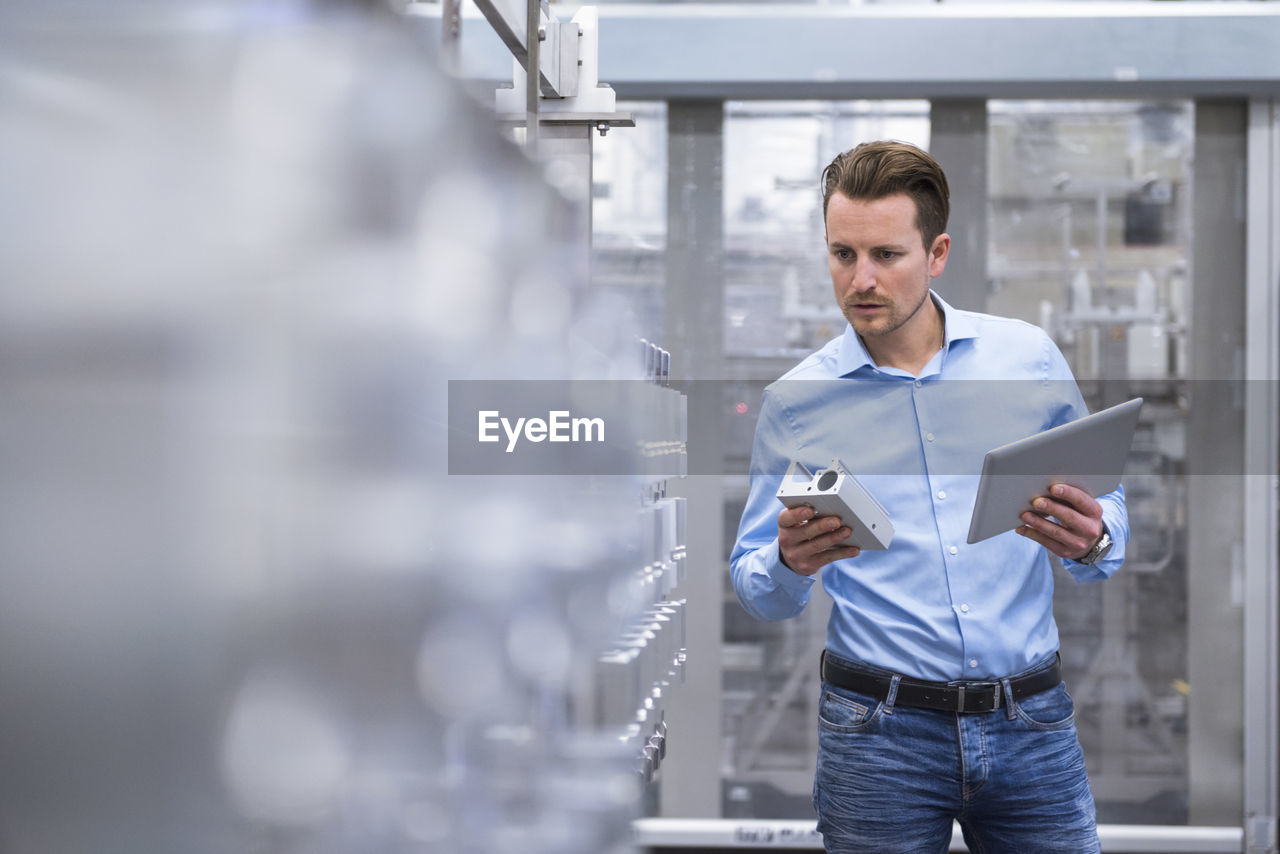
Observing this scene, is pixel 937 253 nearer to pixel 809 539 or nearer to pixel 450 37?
pixel 809 539

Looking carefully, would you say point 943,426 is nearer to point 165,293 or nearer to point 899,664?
point 899,664

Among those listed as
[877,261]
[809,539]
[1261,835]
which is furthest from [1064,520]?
[1261,835]

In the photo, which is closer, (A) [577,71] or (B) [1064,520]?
(B) [1064,520]

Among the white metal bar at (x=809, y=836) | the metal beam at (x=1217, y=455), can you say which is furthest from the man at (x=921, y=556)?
the metal beam at (x=1217, y=455)

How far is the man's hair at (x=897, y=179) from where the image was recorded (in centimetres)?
146

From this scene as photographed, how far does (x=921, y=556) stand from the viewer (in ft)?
4.73

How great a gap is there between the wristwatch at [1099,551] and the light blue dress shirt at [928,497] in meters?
0.03

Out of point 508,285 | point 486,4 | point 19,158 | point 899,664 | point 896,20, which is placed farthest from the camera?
point 896,20

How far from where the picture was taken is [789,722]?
3.30 m

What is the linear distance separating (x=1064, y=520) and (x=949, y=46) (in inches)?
84.3

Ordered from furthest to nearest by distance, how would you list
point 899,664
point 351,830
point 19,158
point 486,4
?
point 899,664
point 486,4
point 351,830
point 19,158

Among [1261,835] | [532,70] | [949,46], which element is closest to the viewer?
[532,70]

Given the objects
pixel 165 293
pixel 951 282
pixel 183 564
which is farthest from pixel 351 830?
pixel 951 282

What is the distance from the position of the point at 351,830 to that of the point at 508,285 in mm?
399
